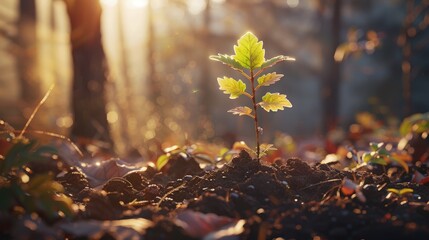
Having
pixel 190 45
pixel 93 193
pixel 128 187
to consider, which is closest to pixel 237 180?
pixel 128 187

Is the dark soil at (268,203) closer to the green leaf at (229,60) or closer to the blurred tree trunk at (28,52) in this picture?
the green leaf at (229,60)

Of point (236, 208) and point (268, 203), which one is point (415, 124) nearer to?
point (268, 203)

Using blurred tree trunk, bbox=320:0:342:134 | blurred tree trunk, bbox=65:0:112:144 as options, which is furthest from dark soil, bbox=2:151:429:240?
blurred tree trunk, bbox=320:0:342:134

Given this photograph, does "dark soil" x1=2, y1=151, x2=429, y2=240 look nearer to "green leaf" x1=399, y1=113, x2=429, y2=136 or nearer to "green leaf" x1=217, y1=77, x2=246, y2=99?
"green leaf" x1=217, y1=77, x2=246, y2=99

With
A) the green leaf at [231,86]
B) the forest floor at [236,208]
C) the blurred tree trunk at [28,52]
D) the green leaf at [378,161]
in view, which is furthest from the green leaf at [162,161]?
the blurred tree trunk at [28,52]

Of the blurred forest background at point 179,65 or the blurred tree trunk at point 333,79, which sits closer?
the blurred forest background at point 179,65

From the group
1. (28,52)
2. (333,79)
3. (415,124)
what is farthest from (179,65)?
(415,124)

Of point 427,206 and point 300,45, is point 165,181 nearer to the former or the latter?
point 427,206
